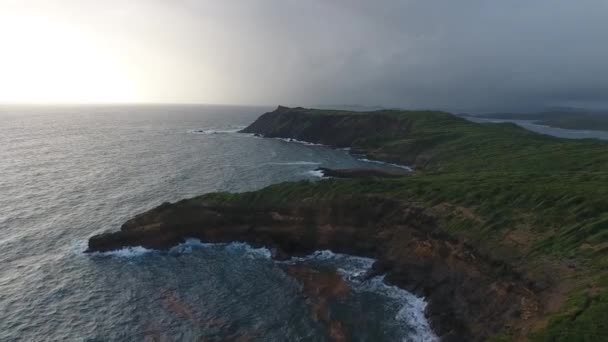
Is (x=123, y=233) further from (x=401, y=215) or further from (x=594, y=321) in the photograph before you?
(x=594, y=321)

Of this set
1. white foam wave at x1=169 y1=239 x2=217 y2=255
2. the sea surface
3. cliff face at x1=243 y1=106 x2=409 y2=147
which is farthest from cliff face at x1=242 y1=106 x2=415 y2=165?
white foam wave at x1=169 y1=239 x2=217 y2=255

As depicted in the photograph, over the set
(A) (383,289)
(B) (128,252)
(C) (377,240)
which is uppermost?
(C) (377,240)

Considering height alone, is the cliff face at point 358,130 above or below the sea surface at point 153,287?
above

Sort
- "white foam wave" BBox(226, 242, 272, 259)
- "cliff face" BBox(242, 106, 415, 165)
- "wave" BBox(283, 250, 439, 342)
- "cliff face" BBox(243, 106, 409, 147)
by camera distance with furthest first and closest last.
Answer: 1. "cliff face" BBox(243, 106, 409, 147)
2. "cliff face" BBox(242, 106, 415, 165)
3. "white foam wave" BBox(226, 242, 272, 259)
4. "wave" BBox(283, 250, 439, 342)

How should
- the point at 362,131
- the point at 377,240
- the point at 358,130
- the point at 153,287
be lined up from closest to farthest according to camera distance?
the point at 153,287, the point at 377,240, the point at 362,131, the point at 358,130

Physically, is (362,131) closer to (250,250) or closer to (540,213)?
(250,250)

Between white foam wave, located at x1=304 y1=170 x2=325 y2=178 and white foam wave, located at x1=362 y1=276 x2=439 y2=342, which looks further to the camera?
white foam wave, located at x1=304 y1=170 x2=325 y2=178

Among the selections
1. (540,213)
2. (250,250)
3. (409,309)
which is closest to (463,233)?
(540,213)

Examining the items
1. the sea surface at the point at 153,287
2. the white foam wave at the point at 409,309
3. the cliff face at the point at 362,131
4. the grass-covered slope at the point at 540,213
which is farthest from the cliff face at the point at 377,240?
the cliff face at the point at 362,131

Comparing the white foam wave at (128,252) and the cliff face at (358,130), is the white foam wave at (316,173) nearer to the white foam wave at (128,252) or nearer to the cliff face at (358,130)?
the cliff face at (358,130)

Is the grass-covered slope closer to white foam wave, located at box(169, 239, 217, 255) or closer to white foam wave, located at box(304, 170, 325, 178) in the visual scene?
white foam wave, located at box(169, 239, 217, 255)
